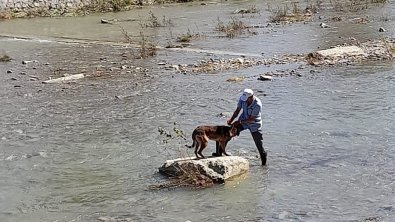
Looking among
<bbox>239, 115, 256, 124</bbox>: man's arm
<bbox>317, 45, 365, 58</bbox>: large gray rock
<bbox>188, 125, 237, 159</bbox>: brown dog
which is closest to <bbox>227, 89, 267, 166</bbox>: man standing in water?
<bbox>239, 115, 256, 124</bbox>: man's arm

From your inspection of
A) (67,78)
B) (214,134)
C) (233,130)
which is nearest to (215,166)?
(214,134)

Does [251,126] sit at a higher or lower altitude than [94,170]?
higher

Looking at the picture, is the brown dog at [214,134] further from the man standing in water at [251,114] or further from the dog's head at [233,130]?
the man standing in water at [251,114]

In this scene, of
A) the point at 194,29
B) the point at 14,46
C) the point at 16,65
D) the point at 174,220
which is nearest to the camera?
the point at 174,220

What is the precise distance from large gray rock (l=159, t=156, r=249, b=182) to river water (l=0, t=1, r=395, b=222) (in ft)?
0.47

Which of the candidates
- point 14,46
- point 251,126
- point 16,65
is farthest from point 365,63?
point 14,46

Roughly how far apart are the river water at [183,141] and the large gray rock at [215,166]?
143 mm

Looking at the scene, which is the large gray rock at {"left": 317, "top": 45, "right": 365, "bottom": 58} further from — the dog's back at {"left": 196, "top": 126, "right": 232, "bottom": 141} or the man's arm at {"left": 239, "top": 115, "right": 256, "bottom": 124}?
the dog's back at {"left": 196, "top": 126, "right": 232, "bottom": 141}

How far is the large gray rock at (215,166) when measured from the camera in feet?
29.4

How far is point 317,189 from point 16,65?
1307 cm

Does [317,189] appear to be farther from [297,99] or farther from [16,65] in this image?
[16,65]

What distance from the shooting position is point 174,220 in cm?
798

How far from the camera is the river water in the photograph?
8.38 meters

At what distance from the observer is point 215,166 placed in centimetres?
904
